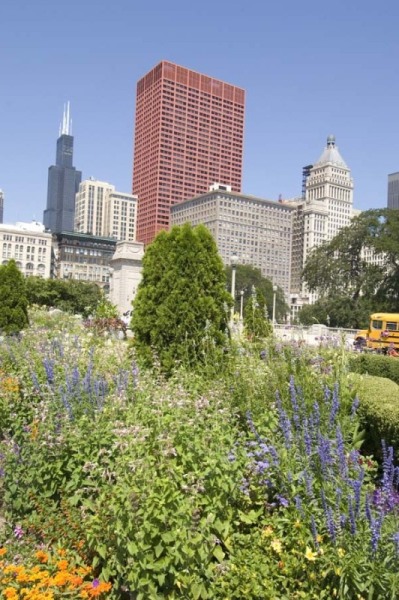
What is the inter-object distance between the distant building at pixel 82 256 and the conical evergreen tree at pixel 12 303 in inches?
6050

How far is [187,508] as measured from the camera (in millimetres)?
3236

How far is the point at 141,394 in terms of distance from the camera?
5621 mm

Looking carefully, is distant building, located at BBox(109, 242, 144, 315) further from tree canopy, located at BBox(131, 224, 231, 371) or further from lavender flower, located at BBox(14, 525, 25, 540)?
lavender flower, located at BBox(14, 525, 25, 540)

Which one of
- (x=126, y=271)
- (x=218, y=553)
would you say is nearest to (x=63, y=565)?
(x=218, y=553)

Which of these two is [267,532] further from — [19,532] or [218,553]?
[19,532]

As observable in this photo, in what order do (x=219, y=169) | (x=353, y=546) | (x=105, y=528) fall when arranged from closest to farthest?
1. (x=353, y=546)
2. (x=105, y=528)
3. (x=219, y=169)

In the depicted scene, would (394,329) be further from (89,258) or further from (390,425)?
(89,258)

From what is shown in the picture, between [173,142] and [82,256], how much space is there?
5155 cm

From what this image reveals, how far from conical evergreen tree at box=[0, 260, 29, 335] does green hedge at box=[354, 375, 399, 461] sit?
1269 centimetres

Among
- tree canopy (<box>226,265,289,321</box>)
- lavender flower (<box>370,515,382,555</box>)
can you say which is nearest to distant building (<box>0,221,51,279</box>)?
tree canopy (<box>226,265,289,321</box>)

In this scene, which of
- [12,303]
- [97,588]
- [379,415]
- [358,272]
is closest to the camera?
[97,588]

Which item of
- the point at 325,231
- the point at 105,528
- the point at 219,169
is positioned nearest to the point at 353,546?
the point at 105,528

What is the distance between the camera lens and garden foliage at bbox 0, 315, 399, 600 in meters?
3.17

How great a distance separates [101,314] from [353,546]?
911 inches
